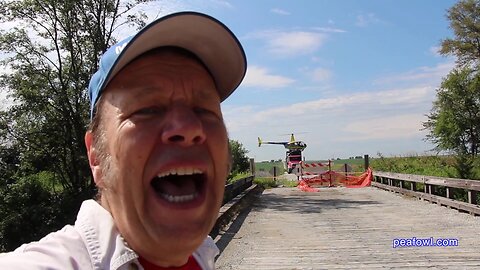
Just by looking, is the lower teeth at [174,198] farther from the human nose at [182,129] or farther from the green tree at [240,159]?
the green tree at [240,159]

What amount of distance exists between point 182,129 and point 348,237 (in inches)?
314

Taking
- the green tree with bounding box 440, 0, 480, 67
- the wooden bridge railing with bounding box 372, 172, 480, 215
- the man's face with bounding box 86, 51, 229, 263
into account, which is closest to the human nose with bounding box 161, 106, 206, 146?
the man's face with bounding box 86, 51, 229, 263

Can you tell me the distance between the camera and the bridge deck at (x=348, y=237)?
6.74 m

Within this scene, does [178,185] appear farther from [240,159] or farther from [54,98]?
[240,159]

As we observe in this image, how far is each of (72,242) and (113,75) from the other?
497 millimetres

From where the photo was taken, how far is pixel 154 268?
1433mm

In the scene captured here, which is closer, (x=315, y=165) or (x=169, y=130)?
(x=169, y=130)

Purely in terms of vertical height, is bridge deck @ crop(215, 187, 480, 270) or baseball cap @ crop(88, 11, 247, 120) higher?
baseball cap @ crop(88, 11, 247, 120)

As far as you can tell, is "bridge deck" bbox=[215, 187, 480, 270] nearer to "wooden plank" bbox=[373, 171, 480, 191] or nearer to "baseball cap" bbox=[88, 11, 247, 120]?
"wooden plank" bbox=[373, 171, 480, 191]

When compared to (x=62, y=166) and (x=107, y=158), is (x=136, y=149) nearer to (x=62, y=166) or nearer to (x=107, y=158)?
(x=107, y=158)

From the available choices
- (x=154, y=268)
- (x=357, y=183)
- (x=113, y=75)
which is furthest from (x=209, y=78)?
(x=357, y=183)

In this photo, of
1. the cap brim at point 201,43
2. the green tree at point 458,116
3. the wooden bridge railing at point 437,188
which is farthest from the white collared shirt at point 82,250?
the green tree at point 458,116

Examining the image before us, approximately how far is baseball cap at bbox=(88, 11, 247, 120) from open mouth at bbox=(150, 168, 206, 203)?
1.17 ft

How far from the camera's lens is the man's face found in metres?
1.32
